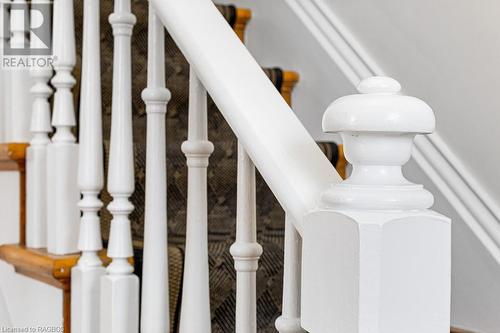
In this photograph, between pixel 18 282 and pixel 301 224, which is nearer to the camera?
pixel 301 224

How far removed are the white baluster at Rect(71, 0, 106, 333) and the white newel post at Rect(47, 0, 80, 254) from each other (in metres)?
0.09

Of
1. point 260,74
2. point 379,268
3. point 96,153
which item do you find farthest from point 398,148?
point 96,153

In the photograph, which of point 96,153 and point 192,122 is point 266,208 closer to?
point 96,153

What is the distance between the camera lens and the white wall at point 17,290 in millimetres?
1436

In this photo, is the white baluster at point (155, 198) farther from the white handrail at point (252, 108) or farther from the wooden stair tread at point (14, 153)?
the wooden stair tread at point (14, 153)

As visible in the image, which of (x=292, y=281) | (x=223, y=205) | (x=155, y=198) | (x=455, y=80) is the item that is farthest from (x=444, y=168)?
(x=292, y=281)

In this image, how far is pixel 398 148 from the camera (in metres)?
0.74

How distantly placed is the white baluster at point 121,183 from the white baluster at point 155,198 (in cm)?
9

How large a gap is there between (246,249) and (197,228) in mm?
112

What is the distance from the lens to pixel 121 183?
48.0 inches

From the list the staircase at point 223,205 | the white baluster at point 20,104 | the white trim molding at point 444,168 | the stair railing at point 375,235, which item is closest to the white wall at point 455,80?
the white trim molding at point 444,168

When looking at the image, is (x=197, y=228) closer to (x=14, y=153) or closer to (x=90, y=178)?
(x=90, y=178)

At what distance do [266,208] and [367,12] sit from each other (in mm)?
587

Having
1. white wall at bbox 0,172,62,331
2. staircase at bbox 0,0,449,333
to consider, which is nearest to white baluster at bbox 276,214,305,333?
staircase at bbox 0,0,449,333
